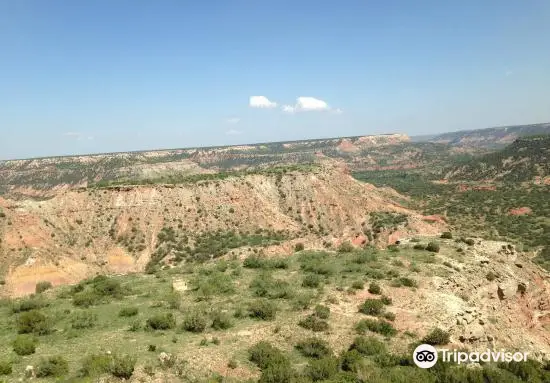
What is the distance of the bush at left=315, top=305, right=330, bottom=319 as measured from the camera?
63.1ft

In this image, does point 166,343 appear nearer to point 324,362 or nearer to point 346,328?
point 324,362

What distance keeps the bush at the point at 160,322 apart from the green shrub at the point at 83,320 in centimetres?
263

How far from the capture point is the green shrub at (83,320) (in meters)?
18.1

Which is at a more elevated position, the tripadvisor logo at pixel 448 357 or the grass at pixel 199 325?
the grass at pixel 199 325

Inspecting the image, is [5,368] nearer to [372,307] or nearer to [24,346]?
[24,346]

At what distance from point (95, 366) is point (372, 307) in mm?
→ 12883

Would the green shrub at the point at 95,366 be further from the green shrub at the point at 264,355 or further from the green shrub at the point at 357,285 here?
the green shrub at the point at 357,285

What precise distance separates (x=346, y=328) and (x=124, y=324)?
1045cm

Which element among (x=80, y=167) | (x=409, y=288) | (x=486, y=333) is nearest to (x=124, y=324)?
(x=409, y=288)

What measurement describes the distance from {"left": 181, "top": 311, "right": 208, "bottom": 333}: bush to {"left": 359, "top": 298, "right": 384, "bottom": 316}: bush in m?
7.97

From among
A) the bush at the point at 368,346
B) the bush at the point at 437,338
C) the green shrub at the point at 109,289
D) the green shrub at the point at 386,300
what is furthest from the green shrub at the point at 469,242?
the green shrub at the point at 109,289

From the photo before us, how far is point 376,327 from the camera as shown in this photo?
60.4 feet

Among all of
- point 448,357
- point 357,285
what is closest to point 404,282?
point 357,285

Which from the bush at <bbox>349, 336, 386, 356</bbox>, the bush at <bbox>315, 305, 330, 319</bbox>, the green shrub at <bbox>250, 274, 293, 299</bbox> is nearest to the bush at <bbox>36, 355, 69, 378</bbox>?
the green shrub at <bbox>250, 274, 293, 299</bbox>
